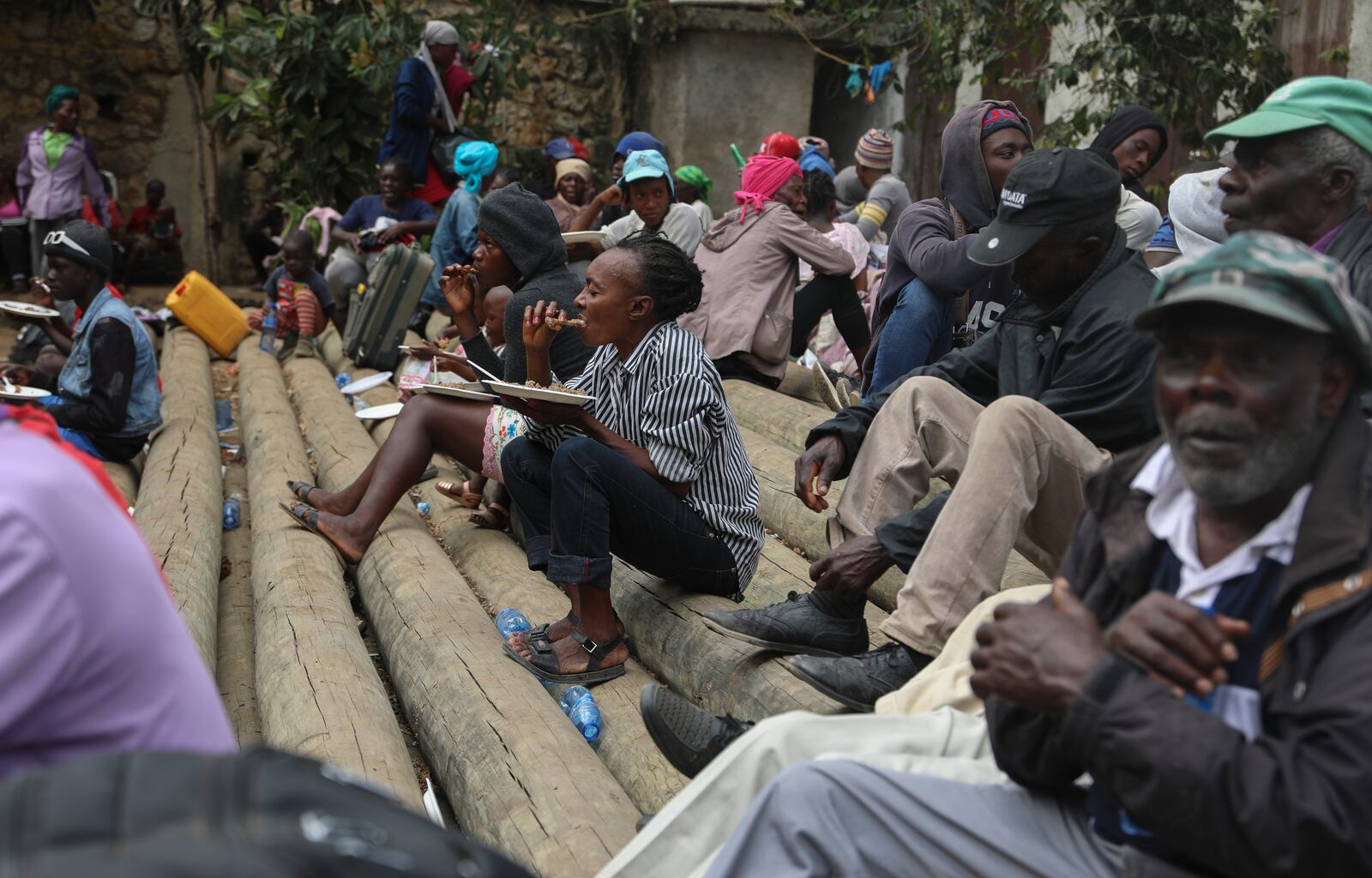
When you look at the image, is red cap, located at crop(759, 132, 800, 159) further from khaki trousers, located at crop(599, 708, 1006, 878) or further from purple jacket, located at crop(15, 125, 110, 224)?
purple jacket, located at crop(15, 125, 110, 224)

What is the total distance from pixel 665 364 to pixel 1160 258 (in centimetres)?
232

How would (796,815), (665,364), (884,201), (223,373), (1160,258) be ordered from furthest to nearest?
1. (223,373)
2. (884,201)
3. (1160,258)
4. (665,364)
5. (796,815)

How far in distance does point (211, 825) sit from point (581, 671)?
2.81m

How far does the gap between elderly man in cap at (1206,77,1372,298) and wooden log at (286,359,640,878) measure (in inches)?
81.8

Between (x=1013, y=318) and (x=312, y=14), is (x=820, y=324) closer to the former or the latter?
(x=1013, y=318)

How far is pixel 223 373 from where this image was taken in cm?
A: 1111

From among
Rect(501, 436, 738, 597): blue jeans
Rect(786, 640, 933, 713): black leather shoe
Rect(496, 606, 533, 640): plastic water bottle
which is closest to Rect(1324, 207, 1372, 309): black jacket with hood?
Rect(786, 640, 933, 713): black leather shoe

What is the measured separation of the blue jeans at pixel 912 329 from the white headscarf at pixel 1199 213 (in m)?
1.07

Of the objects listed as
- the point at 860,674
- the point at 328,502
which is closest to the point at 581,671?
the point at 860,674

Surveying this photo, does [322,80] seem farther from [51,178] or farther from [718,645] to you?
[718,645]

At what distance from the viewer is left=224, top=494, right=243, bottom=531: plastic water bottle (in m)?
6.79

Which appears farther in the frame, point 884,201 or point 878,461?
point 884,201

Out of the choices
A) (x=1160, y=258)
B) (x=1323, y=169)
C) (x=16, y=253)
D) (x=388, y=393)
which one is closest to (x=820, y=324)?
(x=388, y=393)

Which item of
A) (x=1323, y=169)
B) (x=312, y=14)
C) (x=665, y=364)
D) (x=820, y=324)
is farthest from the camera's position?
(x=312, y=14)
